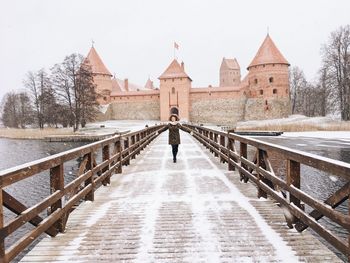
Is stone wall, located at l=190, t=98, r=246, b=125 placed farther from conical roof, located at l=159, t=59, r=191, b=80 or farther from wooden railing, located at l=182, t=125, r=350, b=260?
wooden railing, located at l=182, t=125, r=350, b=260

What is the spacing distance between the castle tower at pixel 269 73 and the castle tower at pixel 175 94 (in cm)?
1103

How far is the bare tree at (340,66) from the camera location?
123 feet

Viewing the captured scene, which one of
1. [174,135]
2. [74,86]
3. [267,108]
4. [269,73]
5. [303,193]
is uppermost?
[269,73]

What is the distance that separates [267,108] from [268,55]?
27.0ft

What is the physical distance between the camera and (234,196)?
5.49 meters

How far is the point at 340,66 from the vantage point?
38.7m

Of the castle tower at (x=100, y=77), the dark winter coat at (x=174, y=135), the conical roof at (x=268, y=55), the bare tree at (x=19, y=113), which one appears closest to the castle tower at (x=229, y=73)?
the conical roof at (x=268, y=55)

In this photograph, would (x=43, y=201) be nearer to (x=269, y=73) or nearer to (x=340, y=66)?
(x=340, y=66)

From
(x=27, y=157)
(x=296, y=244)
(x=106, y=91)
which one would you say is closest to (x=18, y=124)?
(x=106, y=91)

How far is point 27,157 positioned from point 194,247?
17716mm

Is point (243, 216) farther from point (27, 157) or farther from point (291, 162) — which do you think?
point (27, 157)

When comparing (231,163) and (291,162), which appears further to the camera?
(231,163)

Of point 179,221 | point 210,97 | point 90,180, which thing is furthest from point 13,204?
point 210,97

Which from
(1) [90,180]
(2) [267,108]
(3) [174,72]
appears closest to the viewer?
(1) [90,180]
